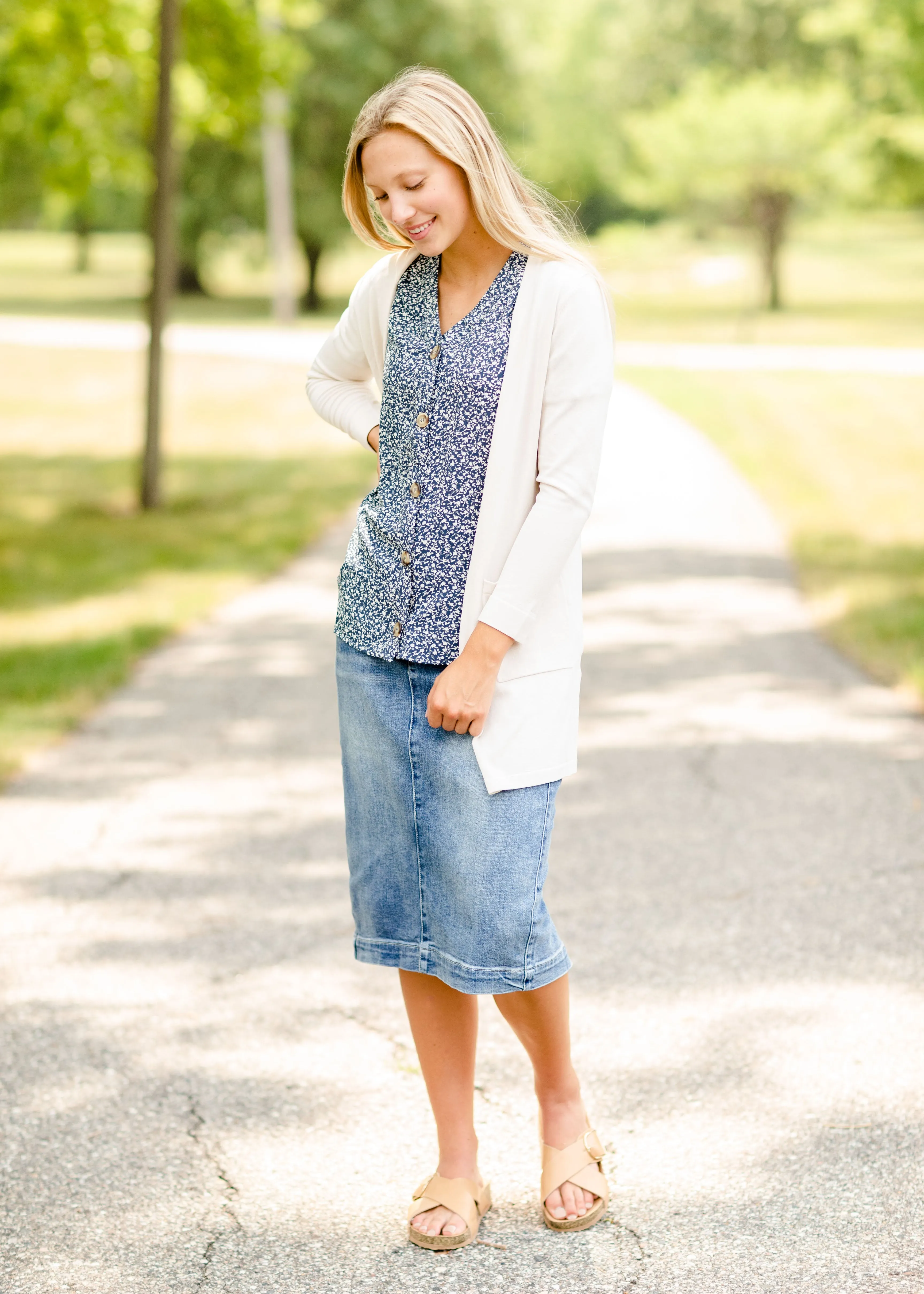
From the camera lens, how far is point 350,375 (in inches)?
105

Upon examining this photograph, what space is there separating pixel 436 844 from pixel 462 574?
1.47 ft

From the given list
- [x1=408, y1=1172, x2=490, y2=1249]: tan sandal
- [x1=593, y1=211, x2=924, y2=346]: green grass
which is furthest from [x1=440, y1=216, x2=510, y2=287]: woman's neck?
[x1=593, y1=211, x2=924, y2=346]: green grass

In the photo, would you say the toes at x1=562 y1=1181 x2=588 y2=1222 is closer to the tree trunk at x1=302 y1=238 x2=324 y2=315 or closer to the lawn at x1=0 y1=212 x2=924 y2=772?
the lawn at x1=0 y1=212 x2=924 y2=772

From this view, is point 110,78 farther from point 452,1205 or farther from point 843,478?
point 452,1205

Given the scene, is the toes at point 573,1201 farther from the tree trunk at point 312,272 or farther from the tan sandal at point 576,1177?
the tree trunk at point 312,272

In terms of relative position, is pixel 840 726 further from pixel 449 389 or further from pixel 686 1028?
pixel 449 389

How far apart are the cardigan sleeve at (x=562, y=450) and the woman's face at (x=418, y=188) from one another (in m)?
0.21

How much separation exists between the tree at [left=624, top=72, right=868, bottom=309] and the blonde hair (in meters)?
31.2

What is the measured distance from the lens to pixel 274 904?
400cm

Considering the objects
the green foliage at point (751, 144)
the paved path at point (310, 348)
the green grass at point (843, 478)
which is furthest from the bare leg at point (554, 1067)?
the green foliage at point (751, 144)

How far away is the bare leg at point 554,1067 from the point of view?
8.20ft

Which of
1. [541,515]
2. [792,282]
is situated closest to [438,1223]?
[541,515]

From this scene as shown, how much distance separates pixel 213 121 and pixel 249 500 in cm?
313

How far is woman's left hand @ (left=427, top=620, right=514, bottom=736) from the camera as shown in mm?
2264
